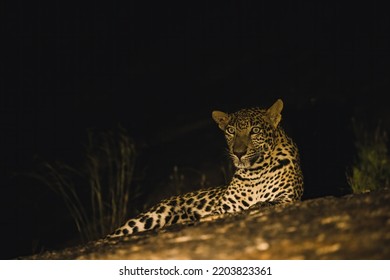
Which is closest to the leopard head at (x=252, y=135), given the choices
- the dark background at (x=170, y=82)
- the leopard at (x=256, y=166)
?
the leopard at (x=256, y=166)

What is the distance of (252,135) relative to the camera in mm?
8562

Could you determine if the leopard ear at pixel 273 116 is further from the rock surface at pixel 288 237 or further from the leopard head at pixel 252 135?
the rock surface at pixel 288 237

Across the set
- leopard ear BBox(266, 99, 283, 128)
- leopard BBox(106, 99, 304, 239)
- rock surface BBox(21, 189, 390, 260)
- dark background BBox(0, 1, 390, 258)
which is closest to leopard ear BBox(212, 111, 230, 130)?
leopard BBox(106, 99, 304, 239)

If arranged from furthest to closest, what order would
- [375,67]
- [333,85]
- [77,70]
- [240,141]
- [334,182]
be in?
[77,70]
[375,67]
[333,85]
[334,182]
[240,141]

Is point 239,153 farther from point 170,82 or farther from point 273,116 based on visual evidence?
point 170,82

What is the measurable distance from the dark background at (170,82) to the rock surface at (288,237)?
3768mm

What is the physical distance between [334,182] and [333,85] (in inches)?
159

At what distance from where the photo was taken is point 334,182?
10.4 meters

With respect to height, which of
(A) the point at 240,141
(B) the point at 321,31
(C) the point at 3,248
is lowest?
(C) the point at 3,248

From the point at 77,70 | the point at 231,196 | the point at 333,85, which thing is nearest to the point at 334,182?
the point at 231,196

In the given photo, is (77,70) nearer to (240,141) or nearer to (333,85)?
(333,85)

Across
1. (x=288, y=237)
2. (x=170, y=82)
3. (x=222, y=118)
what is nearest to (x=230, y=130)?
(x=222, y=118)

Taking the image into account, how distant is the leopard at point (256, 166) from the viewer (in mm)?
8539

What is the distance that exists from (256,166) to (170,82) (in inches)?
381
